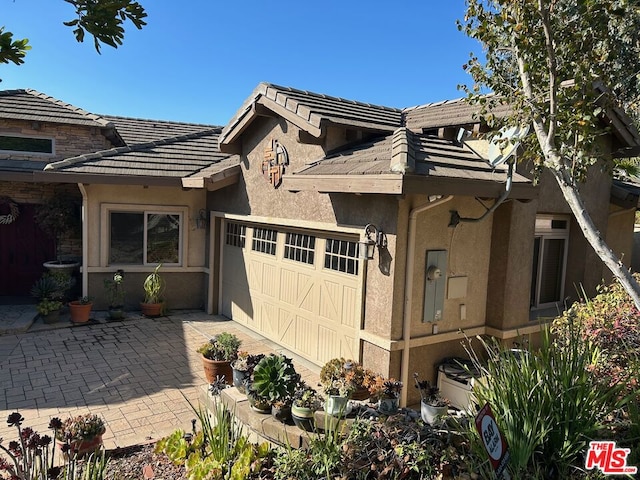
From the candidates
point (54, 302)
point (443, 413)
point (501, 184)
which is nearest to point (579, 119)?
point (501, 184)

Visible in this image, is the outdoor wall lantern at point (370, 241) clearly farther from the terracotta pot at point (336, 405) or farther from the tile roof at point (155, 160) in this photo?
the tile roof at point (155, 160)

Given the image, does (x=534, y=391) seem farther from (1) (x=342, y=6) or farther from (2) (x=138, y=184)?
(1) (x=342, y=6)

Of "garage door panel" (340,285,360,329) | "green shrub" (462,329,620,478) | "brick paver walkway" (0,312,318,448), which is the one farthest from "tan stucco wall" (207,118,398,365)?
"green shrub" (462,329,620,478)

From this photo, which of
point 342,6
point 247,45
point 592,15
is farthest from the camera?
point 247,45

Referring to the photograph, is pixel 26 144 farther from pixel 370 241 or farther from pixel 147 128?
pixel 370 241

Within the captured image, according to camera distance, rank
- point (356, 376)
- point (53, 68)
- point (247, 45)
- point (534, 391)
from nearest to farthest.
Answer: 1. point (53, 68)
2. point (534, 391)
3. point (356, 376)
4. point (247, 45)

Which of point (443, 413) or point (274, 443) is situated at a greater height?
point (443, 413)

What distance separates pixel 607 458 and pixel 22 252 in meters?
15.5

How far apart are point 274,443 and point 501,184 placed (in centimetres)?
502

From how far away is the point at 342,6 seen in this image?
41.7 feet

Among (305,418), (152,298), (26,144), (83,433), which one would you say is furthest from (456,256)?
(26,144)

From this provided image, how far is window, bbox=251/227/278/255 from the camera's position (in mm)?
10531

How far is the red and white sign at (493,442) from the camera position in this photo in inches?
125

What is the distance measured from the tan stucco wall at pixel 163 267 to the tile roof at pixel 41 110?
9.51 feet
